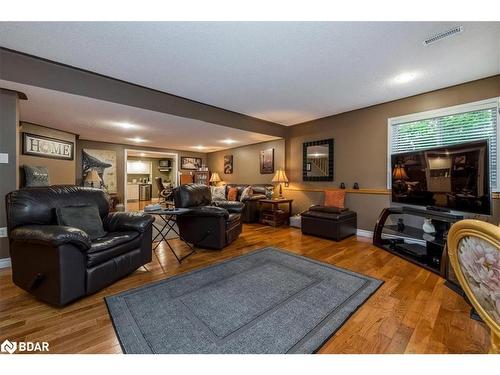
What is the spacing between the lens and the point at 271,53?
7.63 ft

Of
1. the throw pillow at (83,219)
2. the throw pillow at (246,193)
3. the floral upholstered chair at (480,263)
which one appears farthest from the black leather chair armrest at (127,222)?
the throw pillow at (246,193)

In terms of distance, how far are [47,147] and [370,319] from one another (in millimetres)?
6070

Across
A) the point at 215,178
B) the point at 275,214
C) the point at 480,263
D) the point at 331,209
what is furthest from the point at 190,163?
the point at 480,263

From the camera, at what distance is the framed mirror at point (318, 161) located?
4711mm

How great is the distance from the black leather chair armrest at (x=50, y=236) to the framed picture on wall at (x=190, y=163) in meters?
6.25

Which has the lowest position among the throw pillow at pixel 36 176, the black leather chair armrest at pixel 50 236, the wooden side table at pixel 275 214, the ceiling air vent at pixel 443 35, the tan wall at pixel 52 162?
the wooden side table at pixel 275 214

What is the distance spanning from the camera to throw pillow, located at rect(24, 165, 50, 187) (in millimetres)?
3772

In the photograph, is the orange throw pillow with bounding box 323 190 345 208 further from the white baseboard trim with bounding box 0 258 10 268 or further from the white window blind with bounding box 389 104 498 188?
the white baseboard trim with bounding box 0 258 10 268

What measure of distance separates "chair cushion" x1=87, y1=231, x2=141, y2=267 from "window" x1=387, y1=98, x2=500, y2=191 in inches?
162

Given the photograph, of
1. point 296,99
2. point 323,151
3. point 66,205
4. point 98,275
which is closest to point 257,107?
point 296,99

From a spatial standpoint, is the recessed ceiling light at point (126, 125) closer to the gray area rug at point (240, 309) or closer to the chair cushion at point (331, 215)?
the gray area rug at point (240, 309)

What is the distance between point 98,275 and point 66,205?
0.94 meters

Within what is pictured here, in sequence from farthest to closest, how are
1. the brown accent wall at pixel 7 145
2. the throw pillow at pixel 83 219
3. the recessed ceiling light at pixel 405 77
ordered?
the recessed ceiling light at pixel 405 77, the brown accent wall at pixel 7 145, the throw pillow at pixel 83 219

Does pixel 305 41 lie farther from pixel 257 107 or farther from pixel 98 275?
pixel 98 275
